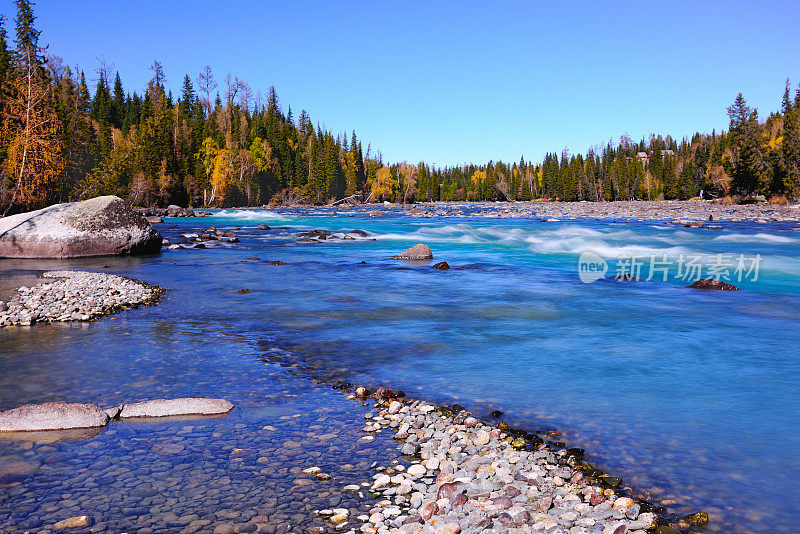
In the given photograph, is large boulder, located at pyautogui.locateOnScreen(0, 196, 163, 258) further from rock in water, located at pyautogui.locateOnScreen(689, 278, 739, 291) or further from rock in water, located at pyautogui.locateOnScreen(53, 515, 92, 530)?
rock in water, located at pyautogui.locateOnScreen(689, 278, 739, 291)

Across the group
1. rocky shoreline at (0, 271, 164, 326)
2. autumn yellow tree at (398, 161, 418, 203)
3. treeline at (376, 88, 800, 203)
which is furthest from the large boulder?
autumn yellow tree at (398, 161, 418, 203)

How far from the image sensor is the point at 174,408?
5.86 metres

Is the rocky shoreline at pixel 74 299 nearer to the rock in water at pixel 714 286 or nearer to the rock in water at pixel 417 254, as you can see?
the rock in water at pixel 417 254

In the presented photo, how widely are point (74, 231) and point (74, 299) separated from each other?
1009 centimetres

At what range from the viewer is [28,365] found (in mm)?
7387

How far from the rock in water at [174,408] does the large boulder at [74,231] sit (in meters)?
16.9

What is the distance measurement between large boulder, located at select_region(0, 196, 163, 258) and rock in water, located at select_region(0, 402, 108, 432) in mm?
16513

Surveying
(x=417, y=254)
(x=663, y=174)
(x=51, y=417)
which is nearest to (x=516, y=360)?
(x=51, y=417)

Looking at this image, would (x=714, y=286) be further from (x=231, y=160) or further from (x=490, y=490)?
(x=231, y=160)

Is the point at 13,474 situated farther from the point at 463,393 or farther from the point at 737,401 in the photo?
the point at 737,401

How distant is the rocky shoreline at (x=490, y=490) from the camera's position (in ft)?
12.3

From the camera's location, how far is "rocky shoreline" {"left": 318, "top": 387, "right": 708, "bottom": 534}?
375 cm

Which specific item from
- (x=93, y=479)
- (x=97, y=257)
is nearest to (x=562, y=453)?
(x=93, y=479)

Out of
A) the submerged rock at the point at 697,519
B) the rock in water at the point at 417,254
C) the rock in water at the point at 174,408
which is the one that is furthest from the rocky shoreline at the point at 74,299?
the rock in water at the point at 417,254
